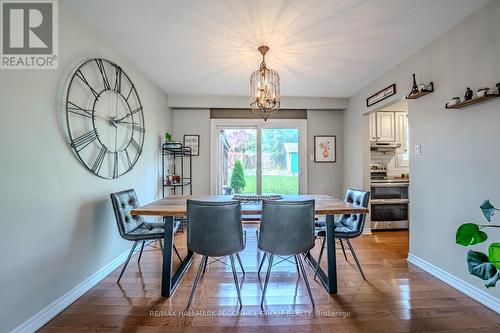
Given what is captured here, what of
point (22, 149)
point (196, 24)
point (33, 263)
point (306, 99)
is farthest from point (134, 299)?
point (306, 99)

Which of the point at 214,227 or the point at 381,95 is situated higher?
the point at 381,95

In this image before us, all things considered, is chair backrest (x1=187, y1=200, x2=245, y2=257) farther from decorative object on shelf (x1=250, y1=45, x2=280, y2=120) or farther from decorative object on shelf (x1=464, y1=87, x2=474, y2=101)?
decorative object on shelf (x1=464, y1=87, x2=474, y2=101)

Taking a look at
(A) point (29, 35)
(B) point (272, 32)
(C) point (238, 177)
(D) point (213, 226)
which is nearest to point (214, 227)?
(D) point (213, 226)

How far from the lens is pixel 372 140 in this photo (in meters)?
4.18

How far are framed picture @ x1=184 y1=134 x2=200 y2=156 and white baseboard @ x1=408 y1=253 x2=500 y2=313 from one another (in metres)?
3.71

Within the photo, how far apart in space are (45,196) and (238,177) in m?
3.16

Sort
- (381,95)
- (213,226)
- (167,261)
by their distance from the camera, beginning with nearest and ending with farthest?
1. (213,226)
2. (167,261)
3. (381,95)

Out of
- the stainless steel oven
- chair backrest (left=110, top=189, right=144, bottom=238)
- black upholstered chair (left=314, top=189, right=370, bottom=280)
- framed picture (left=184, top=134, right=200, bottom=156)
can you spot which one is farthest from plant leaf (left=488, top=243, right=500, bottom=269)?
framed picture (left=184, top=134, right=200, bottom=156)

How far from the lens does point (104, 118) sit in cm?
235

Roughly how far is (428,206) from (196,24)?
304cm

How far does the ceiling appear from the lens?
1866mm

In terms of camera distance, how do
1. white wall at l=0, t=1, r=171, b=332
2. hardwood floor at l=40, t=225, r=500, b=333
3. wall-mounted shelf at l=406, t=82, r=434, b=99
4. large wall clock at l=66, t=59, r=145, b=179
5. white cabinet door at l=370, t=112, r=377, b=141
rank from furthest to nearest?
white cabinet door at l=370, t=112, r=377, b=141 < wall-mounted shelf at l=406, t=82, r=434, b=99 < large wall clock at l=66, t=59, r=145, b=179 < hardwood floor at l=40, t=225, r=500, b=333 < white wall at l=0, t=1, r=171, b=332

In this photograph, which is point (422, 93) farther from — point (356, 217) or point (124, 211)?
point (124, 211)

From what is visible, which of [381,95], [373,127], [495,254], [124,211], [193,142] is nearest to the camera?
[495,254]
